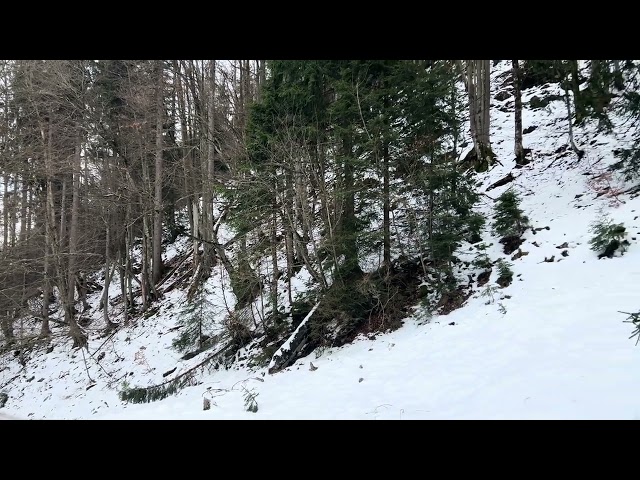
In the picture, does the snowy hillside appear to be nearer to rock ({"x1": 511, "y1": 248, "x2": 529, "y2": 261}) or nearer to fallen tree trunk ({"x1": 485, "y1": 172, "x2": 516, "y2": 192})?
rock ({"x1": 511, "y1": 248, "x2": 529, "y2": 261})

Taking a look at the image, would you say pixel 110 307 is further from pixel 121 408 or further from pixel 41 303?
pixel 121 408

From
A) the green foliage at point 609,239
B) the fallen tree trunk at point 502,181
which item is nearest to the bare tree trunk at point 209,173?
Answer: the fallen tree trunk at point 502,181

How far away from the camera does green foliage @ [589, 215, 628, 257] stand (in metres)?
7.42

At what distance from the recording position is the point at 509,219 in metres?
9.46

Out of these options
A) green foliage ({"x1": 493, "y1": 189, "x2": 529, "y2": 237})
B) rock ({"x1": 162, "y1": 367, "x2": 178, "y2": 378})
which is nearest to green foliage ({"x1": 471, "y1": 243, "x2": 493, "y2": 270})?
green foliage ({"x1": 493, "y1": 189, "x2": 529, "y2": 237})

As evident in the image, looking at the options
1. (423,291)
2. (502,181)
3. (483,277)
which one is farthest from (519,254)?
(502,181)

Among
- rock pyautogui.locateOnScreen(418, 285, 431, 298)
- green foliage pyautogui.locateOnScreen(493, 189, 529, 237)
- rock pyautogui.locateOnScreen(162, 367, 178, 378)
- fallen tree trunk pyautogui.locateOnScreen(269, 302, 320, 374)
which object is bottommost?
rock pyautogui.locateOnScreen(162, 367, 178, 378)

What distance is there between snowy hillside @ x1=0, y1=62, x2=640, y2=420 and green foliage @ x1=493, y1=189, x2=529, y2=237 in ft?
1.06

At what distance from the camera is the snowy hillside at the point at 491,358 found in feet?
14.9

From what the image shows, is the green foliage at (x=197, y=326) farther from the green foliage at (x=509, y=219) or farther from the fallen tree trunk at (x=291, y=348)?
the green foliage at (x=509, y=219)

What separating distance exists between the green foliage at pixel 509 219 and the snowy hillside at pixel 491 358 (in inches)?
12.7
